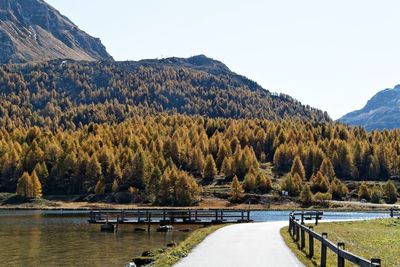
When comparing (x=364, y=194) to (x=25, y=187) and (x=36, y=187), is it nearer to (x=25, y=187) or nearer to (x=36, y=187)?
(x=36, y=187)

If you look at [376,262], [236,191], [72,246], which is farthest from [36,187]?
[376,262]

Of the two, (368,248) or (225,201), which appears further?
(225,201)

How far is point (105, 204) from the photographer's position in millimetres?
182500

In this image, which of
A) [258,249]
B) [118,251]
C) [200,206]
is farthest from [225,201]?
[258,249]

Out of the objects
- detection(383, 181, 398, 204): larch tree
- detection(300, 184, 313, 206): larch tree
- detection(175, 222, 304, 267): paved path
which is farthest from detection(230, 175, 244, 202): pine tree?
detection(175, 222, 304, 267): paved path

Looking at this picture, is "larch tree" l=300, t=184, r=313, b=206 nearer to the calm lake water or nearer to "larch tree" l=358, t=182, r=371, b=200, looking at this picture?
"larch tree" l=358, t=182, r=371, b=200

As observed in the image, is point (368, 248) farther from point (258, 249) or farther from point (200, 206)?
point (200, 206)

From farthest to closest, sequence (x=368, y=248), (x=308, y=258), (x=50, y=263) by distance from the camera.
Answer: (x=50, y=263) < (x=368, y=248) < (x=308, y=258)

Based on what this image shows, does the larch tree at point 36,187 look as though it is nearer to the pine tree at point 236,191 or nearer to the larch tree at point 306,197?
the pine tree at point 236,191

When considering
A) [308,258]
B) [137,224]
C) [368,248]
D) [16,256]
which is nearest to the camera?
[308,258]

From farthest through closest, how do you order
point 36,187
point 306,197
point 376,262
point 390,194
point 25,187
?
point 36,187 < point 25,187 < point 390,194 < point 306,197 < point 376,262

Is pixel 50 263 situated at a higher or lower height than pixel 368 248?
lower

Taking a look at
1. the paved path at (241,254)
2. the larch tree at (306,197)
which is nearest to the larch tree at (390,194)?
the larch tree at (306,197)

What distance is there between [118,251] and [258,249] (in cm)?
2049
